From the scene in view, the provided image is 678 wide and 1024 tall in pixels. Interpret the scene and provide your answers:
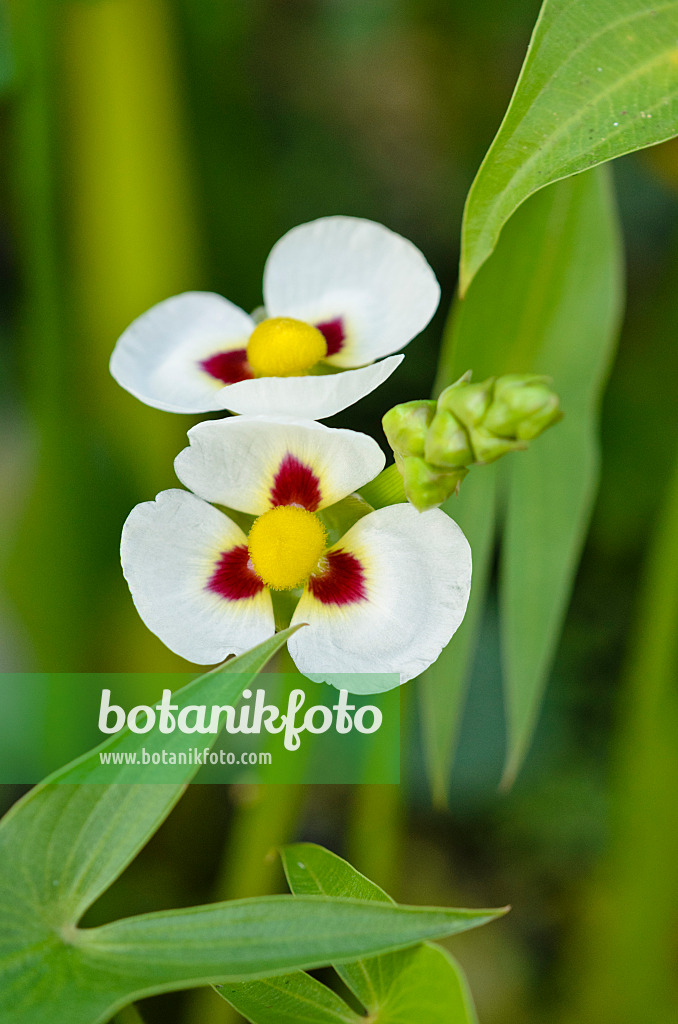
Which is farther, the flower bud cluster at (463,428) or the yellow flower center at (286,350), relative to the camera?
the yellow flower center at (286,350)

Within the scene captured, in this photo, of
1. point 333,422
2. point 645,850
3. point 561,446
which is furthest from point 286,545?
point 645,850

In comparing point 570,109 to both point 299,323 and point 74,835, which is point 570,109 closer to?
point 299,323

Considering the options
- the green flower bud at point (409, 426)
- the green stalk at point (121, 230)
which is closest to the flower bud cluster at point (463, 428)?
the green flower bud at point (409, 426)

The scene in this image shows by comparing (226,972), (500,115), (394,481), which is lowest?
(226,972)

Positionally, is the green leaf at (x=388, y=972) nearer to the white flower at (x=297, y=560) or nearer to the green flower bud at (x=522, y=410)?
the white flower at (x=297, y=560)

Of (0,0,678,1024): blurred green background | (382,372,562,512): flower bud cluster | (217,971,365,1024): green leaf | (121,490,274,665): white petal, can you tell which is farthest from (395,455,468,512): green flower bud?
(0,0,678,1024): blurred green background

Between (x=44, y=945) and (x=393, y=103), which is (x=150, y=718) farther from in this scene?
(x=393, y=103)

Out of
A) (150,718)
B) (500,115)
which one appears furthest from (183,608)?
(500,115)
